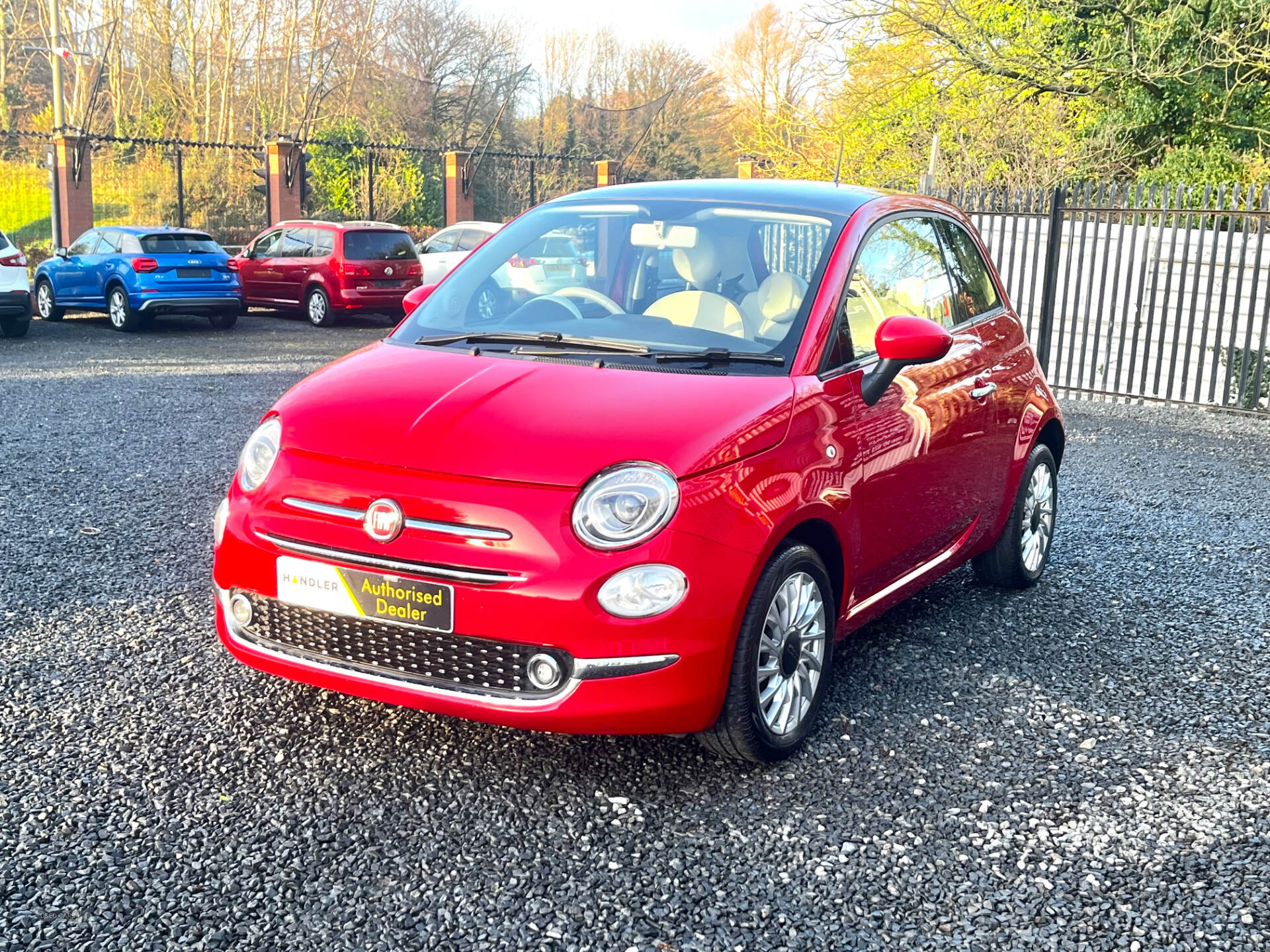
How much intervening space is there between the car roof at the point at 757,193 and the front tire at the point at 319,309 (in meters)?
15.4

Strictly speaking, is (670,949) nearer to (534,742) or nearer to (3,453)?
(534,742)

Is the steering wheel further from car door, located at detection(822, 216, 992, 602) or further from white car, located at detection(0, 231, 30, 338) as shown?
white car, located at detection(0, 231, 30, 338)

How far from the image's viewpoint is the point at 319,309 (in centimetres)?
1992

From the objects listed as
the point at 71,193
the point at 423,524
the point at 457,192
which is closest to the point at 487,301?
the point at 423,524

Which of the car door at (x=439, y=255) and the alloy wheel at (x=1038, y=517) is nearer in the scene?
the alloy wheel at (x=1038, y=517)

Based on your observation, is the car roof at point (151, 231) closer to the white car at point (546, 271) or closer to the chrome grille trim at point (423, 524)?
the white car at point (546, 271)

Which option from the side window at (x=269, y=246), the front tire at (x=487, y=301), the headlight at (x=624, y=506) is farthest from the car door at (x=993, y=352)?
the side window at (x=269, y=246)

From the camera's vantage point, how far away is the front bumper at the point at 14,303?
51.8 feet

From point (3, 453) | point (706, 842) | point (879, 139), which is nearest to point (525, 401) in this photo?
point (706, 842)

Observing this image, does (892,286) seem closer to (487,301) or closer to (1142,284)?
(487,301)

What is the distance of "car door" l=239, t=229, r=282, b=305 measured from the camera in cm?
2078

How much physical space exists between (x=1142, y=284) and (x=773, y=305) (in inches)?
385

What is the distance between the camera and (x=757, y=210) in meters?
4.69

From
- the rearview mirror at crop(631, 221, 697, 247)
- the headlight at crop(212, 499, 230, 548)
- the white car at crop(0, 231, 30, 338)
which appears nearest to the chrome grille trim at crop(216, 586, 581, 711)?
the headlight at crop(212, 499, 230, 548)
